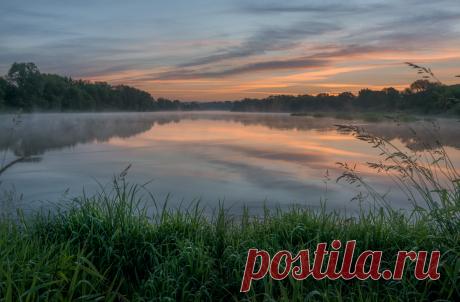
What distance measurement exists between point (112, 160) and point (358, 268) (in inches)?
400

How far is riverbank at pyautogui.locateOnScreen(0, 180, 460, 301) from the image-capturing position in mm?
2178

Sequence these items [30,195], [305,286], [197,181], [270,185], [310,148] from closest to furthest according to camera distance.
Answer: [305,286], [30,195], [270,185], [197,181], [310,148]

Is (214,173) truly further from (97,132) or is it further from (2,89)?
(2,89)

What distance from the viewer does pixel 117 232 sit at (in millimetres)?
2949

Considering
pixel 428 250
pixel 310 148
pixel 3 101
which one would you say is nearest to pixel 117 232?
pixel 428 250

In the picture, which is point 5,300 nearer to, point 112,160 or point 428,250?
point 428,250

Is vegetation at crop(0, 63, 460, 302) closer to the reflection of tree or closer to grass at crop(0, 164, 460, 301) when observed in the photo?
grass at crop(0, 164, 460, 301)

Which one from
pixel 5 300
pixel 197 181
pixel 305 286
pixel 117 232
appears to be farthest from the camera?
pixel 197 181

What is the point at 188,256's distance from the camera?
8.51 feet

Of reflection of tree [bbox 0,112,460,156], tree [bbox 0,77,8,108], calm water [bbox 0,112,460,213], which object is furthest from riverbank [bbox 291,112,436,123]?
tree [bbox 0,77,8,108]

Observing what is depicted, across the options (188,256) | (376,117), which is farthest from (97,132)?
(376,117)

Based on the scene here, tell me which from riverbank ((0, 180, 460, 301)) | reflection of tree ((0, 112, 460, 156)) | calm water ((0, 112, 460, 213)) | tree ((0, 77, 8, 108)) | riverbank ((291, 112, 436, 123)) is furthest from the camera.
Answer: tree ((0, 77, 8, 108))

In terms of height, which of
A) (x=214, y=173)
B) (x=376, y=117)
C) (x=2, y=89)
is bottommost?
(x=214, y=173)

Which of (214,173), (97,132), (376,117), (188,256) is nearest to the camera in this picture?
(188,256)
